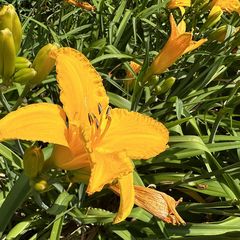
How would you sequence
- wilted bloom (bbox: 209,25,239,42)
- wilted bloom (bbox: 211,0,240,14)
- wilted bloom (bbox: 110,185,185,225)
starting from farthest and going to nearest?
1. wilted bloom (bbox: 211,0,240,14)
2. wilted bloom (bbox: 209,25,239,42)
3. wilted bloom (bbox: 110,185,185,225)

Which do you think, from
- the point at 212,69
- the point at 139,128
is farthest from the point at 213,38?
the point at 139,128

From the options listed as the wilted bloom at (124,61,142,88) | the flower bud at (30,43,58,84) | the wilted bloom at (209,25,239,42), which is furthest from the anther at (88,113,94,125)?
the wilted bloom at (209,25,239,42)

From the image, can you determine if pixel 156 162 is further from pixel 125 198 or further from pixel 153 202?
pixel 125 198

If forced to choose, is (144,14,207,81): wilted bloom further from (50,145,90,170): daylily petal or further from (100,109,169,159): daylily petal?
(50,145,90,170): daylily petal

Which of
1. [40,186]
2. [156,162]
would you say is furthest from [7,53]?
[156,162]

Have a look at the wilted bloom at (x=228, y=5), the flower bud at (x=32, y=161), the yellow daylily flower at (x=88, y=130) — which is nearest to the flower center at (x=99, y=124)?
the yellow daylily flower at (x=88, y=130)

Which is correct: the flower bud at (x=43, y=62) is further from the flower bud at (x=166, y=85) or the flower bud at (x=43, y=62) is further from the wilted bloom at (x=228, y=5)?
the wilted bloom at (x=228, y=5)

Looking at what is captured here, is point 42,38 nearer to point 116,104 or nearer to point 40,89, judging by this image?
point 40,89
